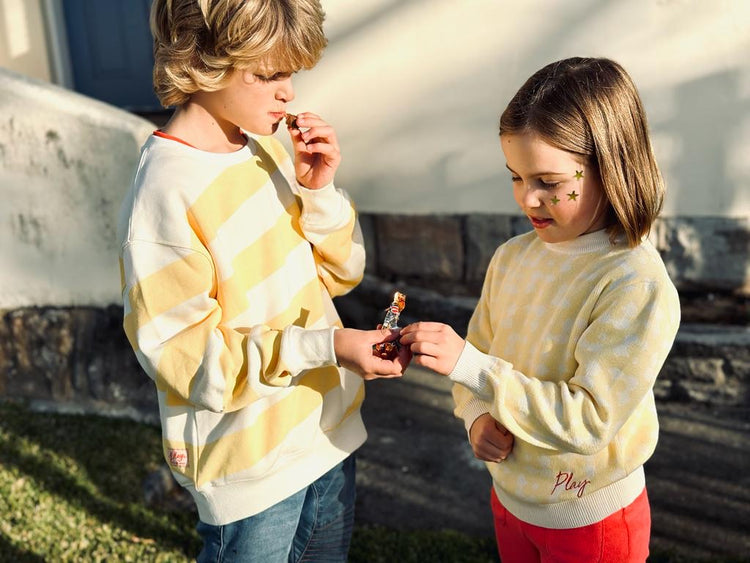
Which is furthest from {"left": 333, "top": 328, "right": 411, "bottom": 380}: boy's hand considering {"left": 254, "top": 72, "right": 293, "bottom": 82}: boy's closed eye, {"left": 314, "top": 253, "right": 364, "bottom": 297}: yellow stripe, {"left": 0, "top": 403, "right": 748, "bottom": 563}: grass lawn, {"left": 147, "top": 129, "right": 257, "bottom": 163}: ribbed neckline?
{"left": 0, "top": 403, "right": 748, "bottom": 563}: grass lawn

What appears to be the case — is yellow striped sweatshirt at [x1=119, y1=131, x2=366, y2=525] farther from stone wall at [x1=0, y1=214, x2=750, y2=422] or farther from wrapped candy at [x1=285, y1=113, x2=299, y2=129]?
stone wall at [x1=0, y1=214, x2=750, y2=422]

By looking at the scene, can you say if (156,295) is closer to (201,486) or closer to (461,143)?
(201,486)

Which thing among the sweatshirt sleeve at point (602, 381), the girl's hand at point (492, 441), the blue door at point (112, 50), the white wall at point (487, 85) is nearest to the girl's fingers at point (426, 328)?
the sweatshirt sleeve at point (602, 381)

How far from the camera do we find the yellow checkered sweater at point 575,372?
5.21ft

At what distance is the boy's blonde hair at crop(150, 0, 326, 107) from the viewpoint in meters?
1.62

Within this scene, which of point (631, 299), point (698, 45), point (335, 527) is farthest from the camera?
point (698, 45)

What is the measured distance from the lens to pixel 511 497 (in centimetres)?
187

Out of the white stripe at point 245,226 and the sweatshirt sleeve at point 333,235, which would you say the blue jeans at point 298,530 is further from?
the white stripe at point 245,226

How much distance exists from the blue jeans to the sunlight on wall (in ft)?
16.0

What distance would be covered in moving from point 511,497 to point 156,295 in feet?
3.16

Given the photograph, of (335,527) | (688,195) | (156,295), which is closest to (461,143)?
(688,195)

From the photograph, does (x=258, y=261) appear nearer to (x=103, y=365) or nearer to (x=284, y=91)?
(x=284, y=91)

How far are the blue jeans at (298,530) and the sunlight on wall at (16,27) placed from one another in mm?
4879

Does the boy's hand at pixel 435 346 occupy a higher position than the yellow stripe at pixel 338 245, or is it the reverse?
the yellow stripe at pixel 338 245
